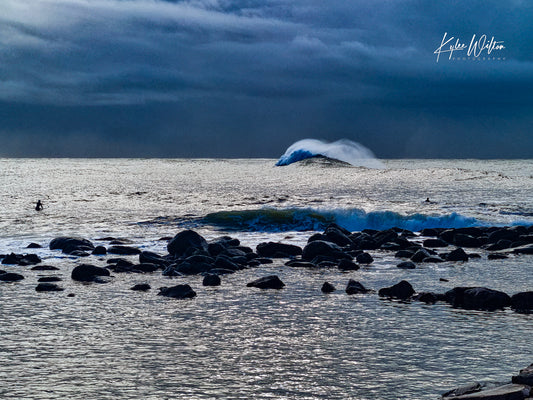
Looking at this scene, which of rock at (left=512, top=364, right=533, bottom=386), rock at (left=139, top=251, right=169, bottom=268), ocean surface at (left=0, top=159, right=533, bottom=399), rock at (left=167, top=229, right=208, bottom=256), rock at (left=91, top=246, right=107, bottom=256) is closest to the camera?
rock at (left=512, top=364, right=533, bottom=386)

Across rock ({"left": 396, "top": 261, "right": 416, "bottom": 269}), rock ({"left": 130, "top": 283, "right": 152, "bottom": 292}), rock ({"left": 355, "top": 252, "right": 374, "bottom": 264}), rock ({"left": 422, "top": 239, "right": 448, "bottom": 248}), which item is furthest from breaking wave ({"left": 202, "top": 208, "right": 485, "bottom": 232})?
rock ({"left": 130, "top": 283, "right": 152, "bottom": 292})

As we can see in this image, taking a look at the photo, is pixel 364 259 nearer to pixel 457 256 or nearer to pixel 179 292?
pixel 457 256

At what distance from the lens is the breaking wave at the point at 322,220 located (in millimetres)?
35781

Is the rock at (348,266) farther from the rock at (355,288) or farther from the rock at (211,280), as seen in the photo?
the rock at (211,280)

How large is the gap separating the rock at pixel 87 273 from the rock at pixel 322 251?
7.63 m

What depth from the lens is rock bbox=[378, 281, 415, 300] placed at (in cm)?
1521

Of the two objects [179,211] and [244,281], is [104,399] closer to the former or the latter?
[244,281]

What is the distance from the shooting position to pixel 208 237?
3112 centimetres

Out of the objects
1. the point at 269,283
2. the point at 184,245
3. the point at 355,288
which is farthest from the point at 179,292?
the point at 184,245

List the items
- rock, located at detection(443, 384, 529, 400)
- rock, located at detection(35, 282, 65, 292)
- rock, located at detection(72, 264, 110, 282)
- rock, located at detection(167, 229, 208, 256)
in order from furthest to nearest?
rock, located at detection(167, 229, 208, 256), rock, located at detection(72, 264, 110, 282), rock, located at detection(35, 282, 65, 292), rock, located at detection(443, 384, 529, 400)

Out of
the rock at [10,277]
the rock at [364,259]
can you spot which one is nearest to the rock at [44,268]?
the rock at [10,277]

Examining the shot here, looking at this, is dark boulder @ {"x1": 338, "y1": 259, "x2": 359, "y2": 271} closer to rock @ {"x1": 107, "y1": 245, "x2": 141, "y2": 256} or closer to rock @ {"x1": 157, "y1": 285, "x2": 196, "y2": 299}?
rock @ {"x1": 157, "y1": 285, "x2": 196, "y2": 299}

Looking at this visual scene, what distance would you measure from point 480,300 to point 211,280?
746cm

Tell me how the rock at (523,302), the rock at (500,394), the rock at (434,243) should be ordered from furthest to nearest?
the rock at (434,243)
the rock at (523,302)
the rock at (500,394)
